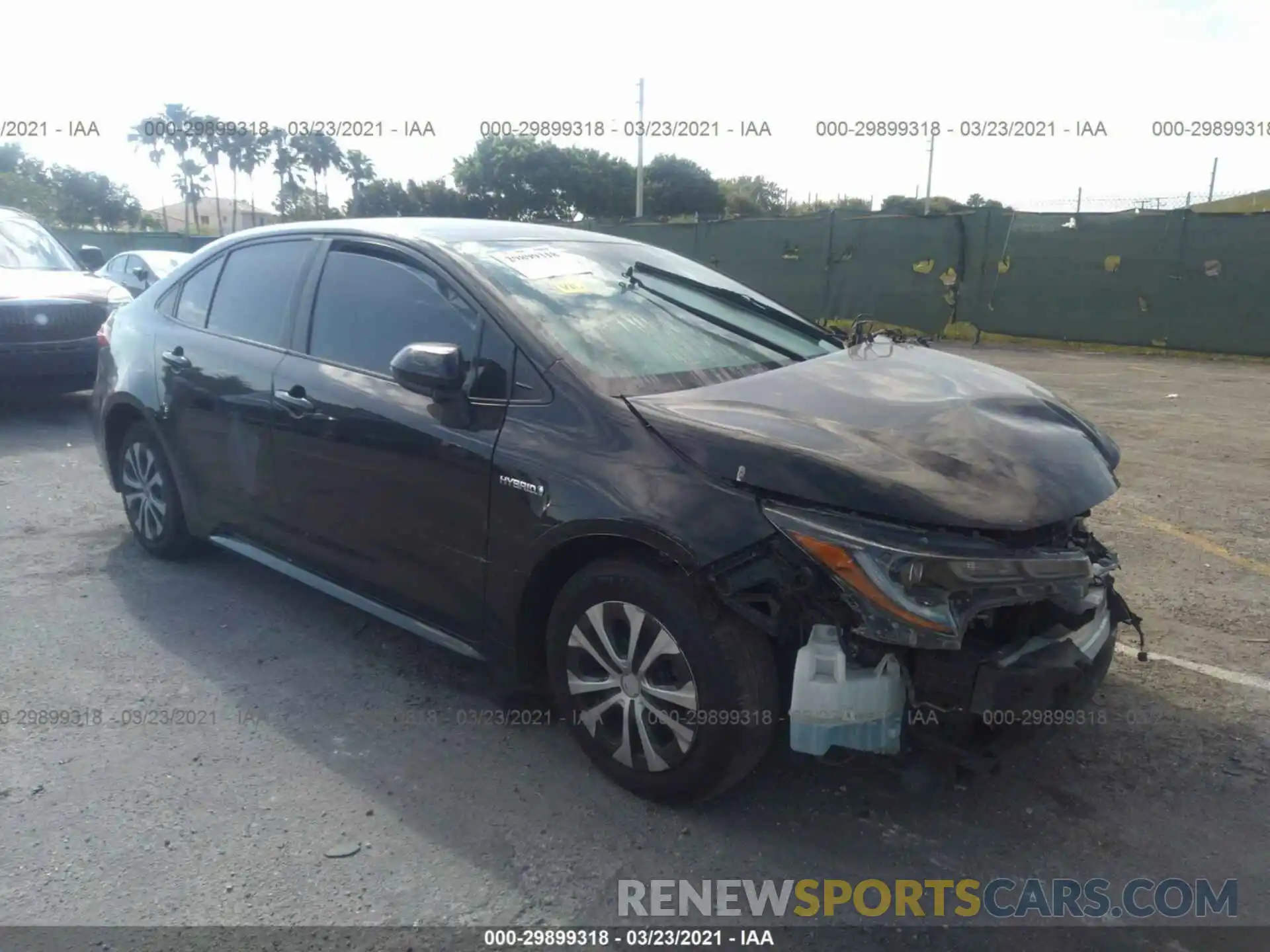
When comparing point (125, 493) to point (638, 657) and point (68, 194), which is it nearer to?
point (638, 657)

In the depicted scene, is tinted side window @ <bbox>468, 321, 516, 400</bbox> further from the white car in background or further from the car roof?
the white car in background

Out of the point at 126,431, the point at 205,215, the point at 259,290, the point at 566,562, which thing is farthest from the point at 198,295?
the point at 205,215

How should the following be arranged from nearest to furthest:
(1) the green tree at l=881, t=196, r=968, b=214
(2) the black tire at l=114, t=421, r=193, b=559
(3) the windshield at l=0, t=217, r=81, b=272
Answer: (2) the black tire at l=114, t=421, r=193, b=559
(3) the windshield at l=0, t=217, r=81, b=272
(1) the green tree at l=881, t=196, r=968, b=214

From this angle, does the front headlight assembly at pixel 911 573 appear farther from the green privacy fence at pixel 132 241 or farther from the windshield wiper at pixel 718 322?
the green privacy fence at pixel 132 241

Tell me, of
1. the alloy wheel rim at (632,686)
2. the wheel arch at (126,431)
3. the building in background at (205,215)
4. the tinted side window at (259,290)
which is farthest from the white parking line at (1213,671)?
the building in background at (205,215)

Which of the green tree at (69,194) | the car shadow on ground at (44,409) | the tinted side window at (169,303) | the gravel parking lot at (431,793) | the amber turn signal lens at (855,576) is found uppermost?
the green tree at (69,194)

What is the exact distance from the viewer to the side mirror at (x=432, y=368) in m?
3.06

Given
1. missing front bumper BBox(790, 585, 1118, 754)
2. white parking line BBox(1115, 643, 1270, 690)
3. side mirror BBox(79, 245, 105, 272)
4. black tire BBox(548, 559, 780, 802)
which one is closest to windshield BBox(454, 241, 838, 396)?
black tire BBox(548, 559, 780, 802)

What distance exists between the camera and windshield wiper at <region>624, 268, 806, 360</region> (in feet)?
12.1

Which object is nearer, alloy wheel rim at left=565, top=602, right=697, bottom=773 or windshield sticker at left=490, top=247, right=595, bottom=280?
alloy wheel rim at left=565, top=602, right=697, bottom=773

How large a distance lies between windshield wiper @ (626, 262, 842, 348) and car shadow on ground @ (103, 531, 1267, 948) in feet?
5.73

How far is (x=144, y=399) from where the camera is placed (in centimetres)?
464

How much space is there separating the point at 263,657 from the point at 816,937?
8.08ft

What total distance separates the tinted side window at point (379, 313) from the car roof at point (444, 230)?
126 millimetres
